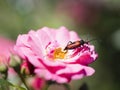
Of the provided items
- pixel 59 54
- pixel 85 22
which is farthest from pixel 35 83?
pixel 85 22

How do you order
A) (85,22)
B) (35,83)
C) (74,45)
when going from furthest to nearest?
(85,22), (35,83), (74,45)

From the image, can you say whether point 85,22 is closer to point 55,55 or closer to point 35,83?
point 35,83

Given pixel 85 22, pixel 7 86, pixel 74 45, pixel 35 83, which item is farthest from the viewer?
pixel 85 22

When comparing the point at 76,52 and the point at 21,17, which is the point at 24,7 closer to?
the point at 21,17

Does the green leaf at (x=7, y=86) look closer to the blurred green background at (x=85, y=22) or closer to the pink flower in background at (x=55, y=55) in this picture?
the pink flower in background at (x=55, y=55)

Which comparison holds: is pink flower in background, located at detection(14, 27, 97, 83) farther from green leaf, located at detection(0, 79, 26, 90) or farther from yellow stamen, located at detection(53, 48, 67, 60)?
green leaf, located at detection(0, 79, 26, 90)

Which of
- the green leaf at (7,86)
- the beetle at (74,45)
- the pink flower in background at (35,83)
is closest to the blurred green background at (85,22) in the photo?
the pink flower in background at (35,83)
